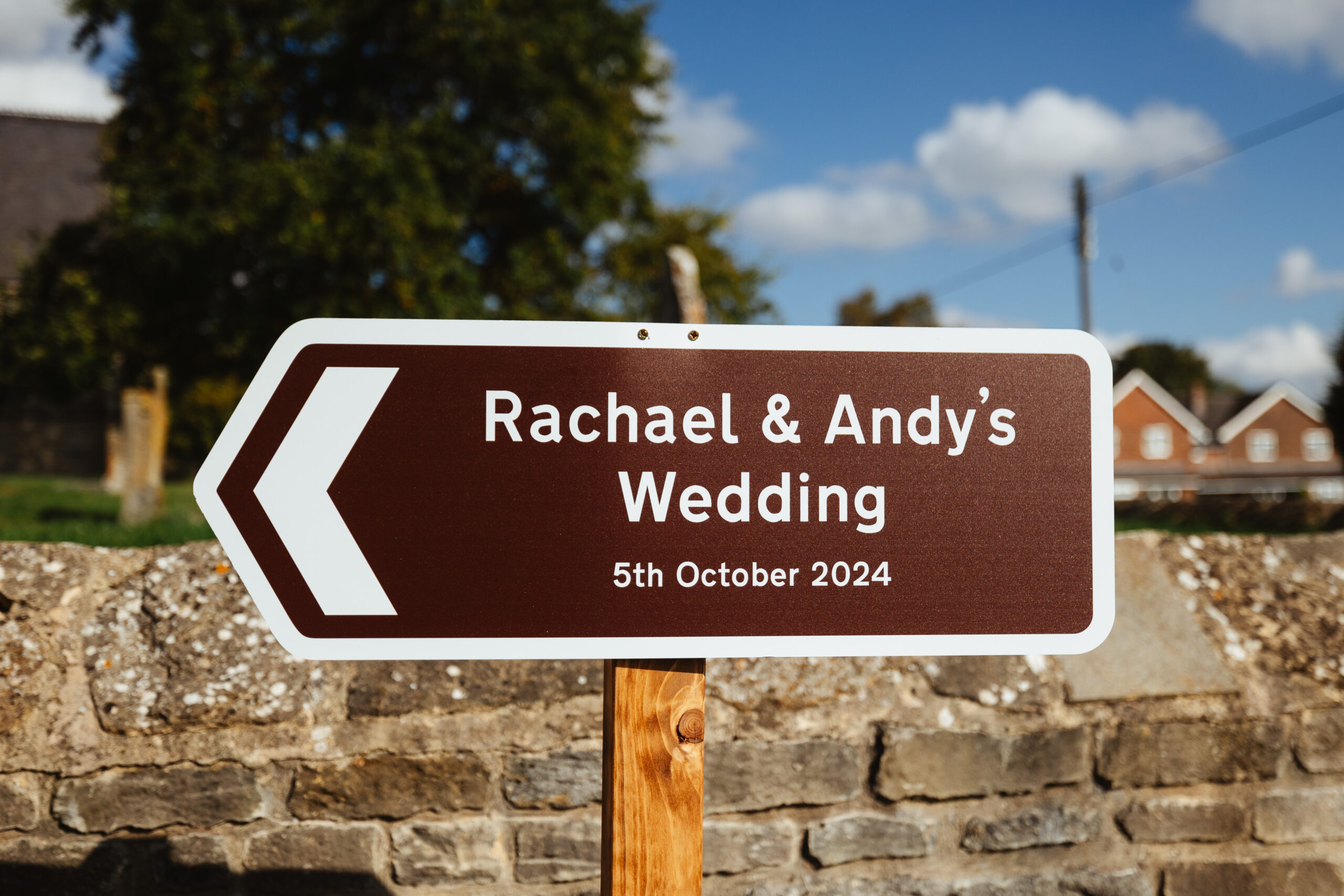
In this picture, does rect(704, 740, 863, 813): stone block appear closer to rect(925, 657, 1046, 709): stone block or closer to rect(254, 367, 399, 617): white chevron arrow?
rect(925, 657, 1046, 709): stone block

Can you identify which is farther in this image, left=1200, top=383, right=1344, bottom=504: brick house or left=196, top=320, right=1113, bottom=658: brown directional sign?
left=1200, top=383, right=1344, bottom=504: brick house

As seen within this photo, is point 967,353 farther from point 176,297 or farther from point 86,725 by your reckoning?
point 176,297

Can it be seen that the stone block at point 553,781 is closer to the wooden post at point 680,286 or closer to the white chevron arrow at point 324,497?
the white chevron arrow at point 324,497

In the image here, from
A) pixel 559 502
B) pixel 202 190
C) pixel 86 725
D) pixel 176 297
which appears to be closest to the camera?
pixel 559 502

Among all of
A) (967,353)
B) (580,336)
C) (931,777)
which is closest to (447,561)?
(580,336)

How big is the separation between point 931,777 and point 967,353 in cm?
111

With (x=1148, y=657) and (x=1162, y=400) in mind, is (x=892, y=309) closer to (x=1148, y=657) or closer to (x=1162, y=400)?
(x=1162, y=400)

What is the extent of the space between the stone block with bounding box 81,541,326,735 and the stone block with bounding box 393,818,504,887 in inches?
13.6

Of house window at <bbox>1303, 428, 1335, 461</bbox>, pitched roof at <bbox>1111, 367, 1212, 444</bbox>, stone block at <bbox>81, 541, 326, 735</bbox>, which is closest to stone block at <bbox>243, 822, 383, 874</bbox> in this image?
stone block at <bbox>81, 541, 326, 735</bbox>

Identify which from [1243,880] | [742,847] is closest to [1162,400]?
[1243,880]

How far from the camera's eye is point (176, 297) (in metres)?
12.0

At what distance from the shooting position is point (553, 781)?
1837mm

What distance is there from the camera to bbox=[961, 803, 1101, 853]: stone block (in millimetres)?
1924

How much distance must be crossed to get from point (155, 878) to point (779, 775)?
4.15 ft
